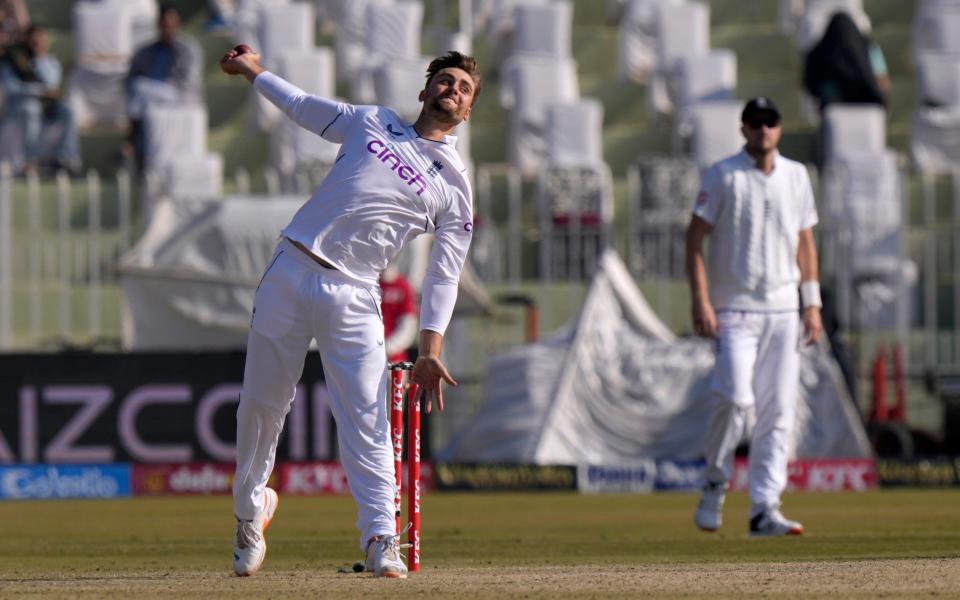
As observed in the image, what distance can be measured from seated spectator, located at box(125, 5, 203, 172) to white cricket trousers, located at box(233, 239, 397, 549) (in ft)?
42.2

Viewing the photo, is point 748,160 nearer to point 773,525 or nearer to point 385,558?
point 773,525

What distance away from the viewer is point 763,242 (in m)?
9.79

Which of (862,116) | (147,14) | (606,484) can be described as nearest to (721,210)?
(606,484)

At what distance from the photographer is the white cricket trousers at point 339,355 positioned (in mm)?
6949

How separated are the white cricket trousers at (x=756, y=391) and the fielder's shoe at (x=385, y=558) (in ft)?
9.94

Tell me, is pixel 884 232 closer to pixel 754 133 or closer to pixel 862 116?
pixel 862 116

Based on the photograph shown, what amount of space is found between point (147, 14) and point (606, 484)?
9.34 metres

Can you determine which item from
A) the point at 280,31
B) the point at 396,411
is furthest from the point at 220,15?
the point at 396,411

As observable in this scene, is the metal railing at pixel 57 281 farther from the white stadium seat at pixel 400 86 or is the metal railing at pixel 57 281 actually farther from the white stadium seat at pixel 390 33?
the white stadium seat at pixel 390 33

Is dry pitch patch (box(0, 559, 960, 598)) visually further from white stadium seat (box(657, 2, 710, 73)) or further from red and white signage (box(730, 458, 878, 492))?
white stadium seat (box(657, 2, 710, 73))

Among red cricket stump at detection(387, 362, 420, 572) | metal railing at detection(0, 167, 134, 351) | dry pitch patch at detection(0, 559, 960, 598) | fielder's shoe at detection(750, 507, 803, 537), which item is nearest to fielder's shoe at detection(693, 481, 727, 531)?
fielder's shoe at detection(750, 507, 803, 537)

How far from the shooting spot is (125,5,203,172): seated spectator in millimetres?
19719

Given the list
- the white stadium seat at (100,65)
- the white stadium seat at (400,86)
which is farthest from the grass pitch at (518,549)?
the white stadium seat at (100,65)

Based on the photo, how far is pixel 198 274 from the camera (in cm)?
1666
